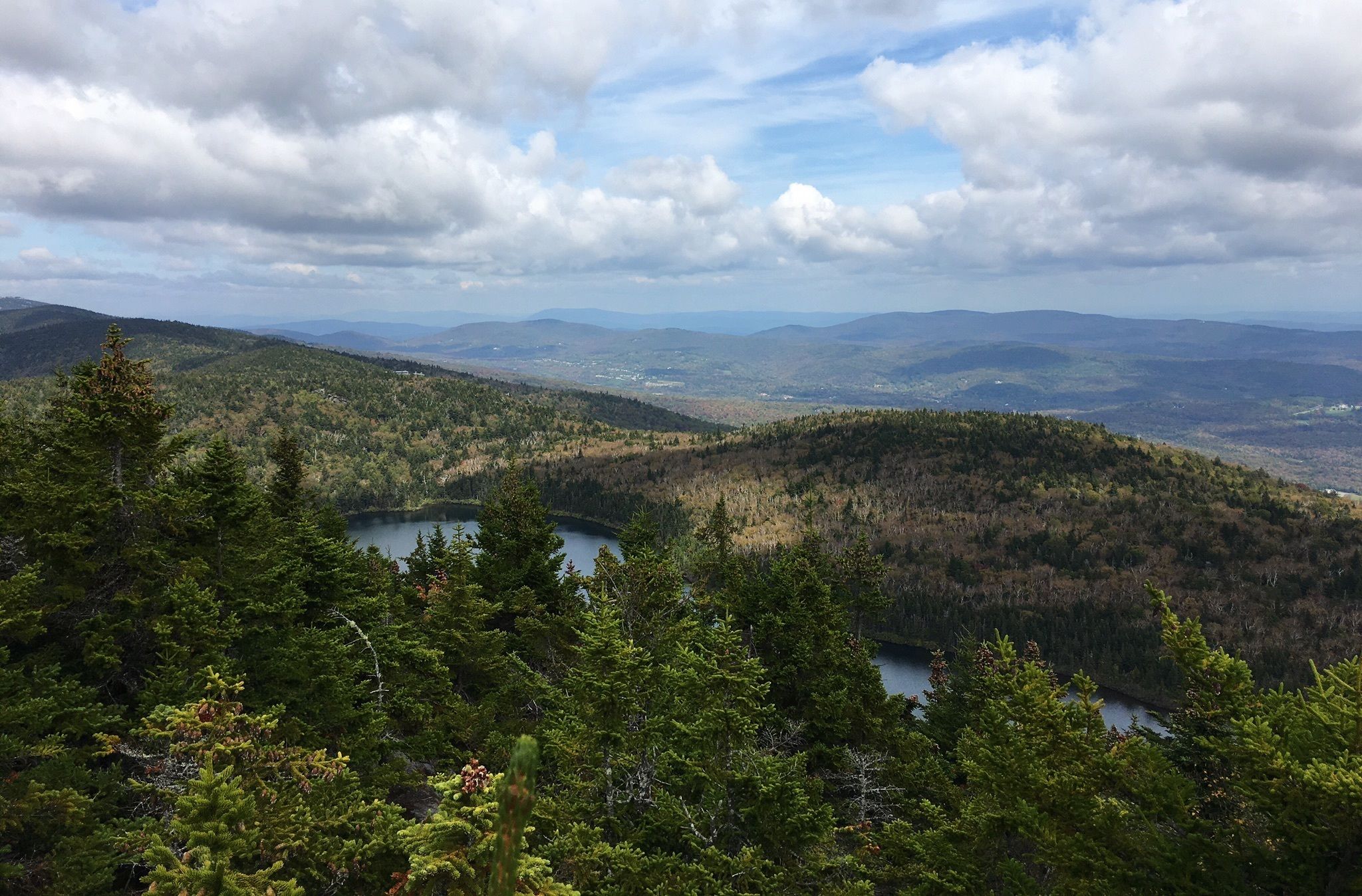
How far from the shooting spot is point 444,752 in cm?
3731

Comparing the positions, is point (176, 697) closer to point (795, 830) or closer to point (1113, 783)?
point (795, 830)

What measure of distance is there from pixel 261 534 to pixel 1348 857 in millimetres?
38566

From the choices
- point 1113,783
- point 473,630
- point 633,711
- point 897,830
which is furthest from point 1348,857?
point 473,630

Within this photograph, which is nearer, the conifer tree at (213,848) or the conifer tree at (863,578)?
the conifer tree at (213,848)

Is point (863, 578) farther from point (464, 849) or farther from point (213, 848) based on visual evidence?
point (213, 848)

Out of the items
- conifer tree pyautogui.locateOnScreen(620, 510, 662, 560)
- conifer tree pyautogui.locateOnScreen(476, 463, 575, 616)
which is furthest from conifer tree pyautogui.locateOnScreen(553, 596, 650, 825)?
conifer tree pyautogui.locateOnScreen(620, 510, 662, 560)

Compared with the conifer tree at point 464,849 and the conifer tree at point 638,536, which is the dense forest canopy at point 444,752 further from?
the conifer tree at point 638,536

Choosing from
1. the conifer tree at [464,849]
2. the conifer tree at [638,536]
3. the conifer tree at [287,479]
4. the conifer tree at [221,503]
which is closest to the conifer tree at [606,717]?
the conifer tree at [464,849]

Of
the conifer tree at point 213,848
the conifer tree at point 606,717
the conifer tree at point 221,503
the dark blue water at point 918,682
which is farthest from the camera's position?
the dark blue water at point 918,682

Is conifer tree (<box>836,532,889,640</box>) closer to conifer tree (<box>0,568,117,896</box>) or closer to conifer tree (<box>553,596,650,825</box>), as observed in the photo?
conifer tree (<box>553,596,650,825</box>)

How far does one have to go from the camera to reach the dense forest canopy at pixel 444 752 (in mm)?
14852

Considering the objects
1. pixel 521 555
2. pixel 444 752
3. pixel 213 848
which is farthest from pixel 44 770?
pixel 521 555

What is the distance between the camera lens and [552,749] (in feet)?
93.7

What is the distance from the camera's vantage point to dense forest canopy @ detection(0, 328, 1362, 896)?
14.9 m
